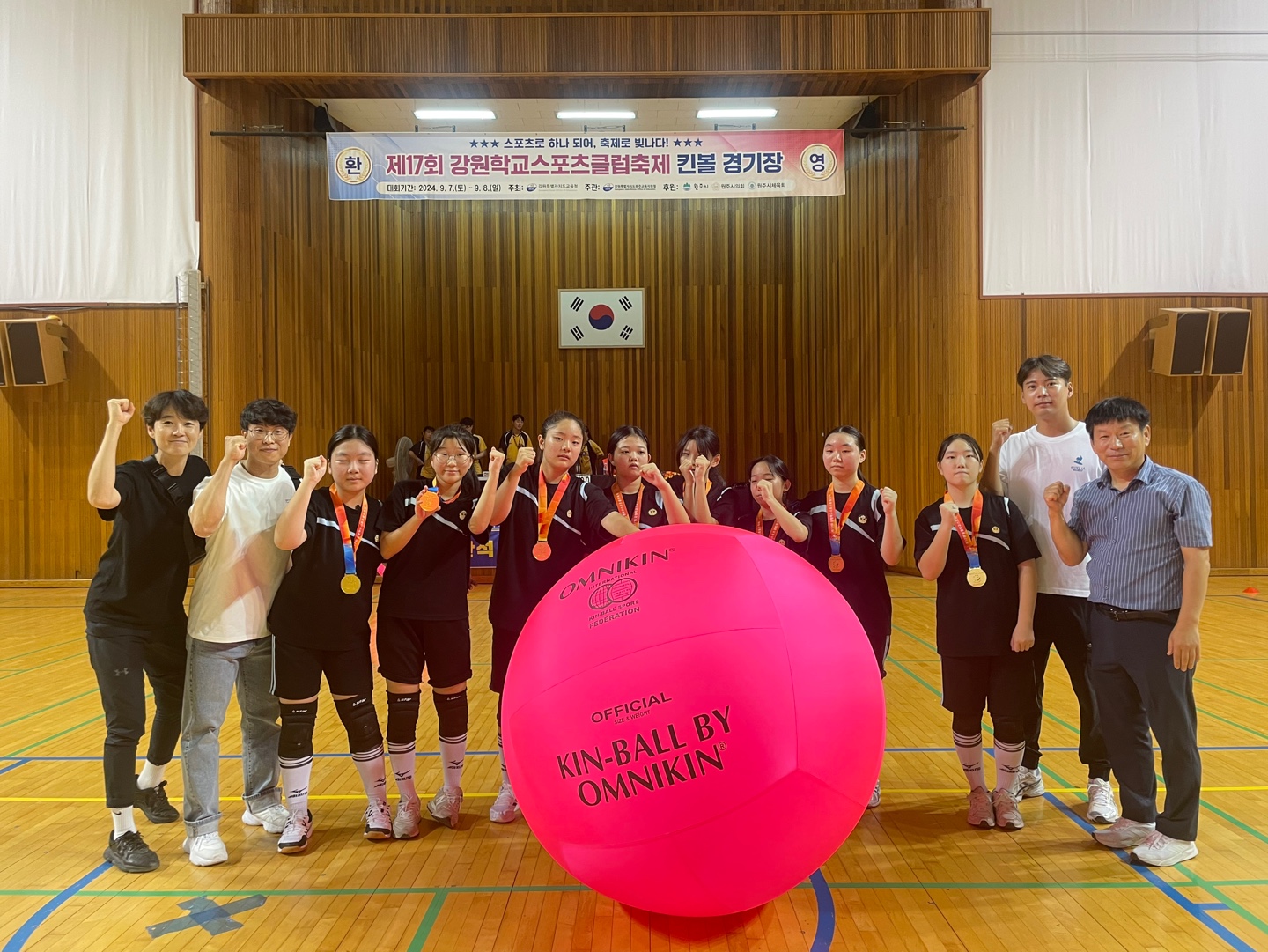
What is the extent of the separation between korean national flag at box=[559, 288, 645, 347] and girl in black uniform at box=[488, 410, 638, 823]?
43.1ft

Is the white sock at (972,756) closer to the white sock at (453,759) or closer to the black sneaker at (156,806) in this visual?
the white sock at (453,759)

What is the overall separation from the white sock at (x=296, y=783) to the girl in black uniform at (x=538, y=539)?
0.81 metres

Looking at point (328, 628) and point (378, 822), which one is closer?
point (328, 628)

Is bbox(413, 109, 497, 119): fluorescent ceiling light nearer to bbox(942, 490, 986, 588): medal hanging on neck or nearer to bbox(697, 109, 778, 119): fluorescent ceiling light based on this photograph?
bbox(697, 109, 778, 119): fluorescent ceiling light

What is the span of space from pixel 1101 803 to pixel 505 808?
2.64 m

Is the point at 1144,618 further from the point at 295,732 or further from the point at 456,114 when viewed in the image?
the point at 456,114

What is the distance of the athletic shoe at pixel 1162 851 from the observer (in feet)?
10.6

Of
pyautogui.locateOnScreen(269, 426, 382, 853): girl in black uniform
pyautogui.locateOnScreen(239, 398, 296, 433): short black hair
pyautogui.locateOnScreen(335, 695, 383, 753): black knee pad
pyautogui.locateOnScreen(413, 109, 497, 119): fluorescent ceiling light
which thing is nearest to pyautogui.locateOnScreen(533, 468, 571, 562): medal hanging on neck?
pyautogui.locateOnScreen(269, 426, 382, 853): girl in black uniform

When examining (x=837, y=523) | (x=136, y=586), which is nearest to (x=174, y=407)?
(x=136, y=586)

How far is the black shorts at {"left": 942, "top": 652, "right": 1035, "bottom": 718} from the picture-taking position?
3570 mm

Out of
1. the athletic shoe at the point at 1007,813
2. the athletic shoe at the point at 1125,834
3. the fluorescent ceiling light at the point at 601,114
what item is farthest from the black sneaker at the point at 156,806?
the fluorescent ceiling light at the point at 601,114

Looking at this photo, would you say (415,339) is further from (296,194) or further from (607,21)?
(607,21)

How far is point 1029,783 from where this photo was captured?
397 centimetres

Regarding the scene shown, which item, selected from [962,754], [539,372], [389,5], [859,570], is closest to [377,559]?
[859,570]
